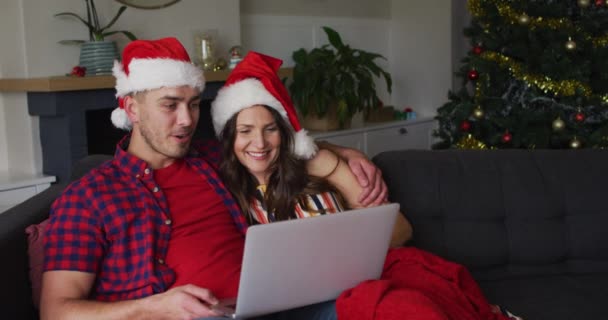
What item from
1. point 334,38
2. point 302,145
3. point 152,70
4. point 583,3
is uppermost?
point 583,3

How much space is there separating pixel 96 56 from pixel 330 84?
157cm

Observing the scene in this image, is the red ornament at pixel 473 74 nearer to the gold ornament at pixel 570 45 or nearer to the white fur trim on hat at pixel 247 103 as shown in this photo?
the gold ornament at pixel 570 45

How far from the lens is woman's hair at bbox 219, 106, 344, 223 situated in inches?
75.3

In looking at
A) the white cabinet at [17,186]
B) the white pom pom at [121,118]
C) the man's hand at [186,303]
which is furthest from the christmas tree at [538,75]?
the man's hand at [186,303]

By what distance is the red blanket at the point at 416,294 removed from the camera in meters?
1.53

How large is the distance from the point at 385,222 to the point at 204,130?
2.80m

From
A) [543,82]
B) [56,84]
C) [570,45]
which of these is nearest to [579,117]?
[543,82]

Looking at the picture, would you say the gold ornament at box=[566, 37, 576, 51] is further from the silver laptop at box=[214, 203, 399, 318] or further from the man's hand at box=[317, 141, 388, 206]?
the silver laptop at box=[214, 203, 399, 318]

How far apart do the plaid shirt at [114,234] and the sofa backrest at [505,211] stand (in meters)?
0.83

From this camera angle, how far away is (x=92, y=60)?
347 centimetres

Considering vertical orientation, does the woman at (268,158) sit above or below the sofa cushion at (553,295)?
above

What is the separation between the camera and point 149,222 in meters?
1.66

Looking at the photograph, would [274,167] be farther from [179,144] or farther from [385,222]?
[385,222]

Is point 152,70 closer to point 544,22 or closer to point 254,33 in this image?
point 544,22
